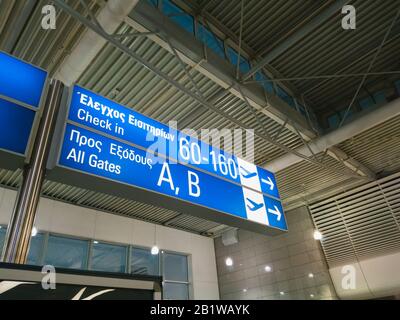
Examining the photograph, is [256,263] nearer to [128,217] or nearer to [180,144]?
[128,217]

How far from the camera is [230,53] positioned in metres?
6.49

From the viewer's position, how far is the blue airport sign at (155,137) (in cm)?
329

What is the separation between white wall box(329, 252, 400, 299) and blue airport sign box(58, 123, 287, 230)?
728 centimetres

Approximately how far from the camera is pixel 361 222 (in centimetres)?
1053

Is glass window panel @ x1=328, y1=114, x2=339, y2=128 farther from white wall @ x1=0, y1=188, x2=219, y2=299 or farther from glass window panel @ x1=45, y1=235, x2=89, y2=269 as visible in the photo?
glass window panel @ x1=45, y1=235, x2=89, y2=269

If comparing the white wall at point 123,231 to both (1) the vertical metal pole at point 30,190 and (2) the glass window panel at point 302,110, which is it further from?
(1) the vertical metal pole at point 30,190

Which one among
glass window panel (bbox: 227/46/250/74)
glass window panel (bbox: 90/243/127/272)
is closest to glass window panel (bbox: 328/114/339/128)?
glass window panel (bbox: 227/46/250/74)

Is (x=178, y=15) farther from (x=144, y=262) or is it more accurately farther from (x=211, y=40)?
(x=144, y=262)

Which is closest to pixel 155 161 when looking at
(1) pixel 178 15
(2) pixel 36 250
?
(1) pixel 178 15

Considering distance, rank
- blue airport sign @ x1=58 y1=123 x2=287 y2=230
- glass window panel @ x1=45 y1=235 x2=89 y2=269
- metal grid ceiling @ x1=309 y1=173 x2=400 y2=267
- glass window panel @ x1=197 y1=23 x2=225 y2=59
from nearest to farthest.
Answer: blue airport sign @ x1=58 y1=123 x2=287 y2=230
glass window panel @ x1=197 y1=23 x2=225 y2=59
glass window panel @ x1=45 y1=235 x2=89 y2=269
metal grid ceiling @ x1=309 y1=173 x2=400 y2=267

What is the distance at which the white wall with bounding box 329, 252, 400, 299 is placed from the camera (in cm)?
970

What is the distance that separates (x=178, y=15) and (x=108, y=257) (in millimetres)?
8275
